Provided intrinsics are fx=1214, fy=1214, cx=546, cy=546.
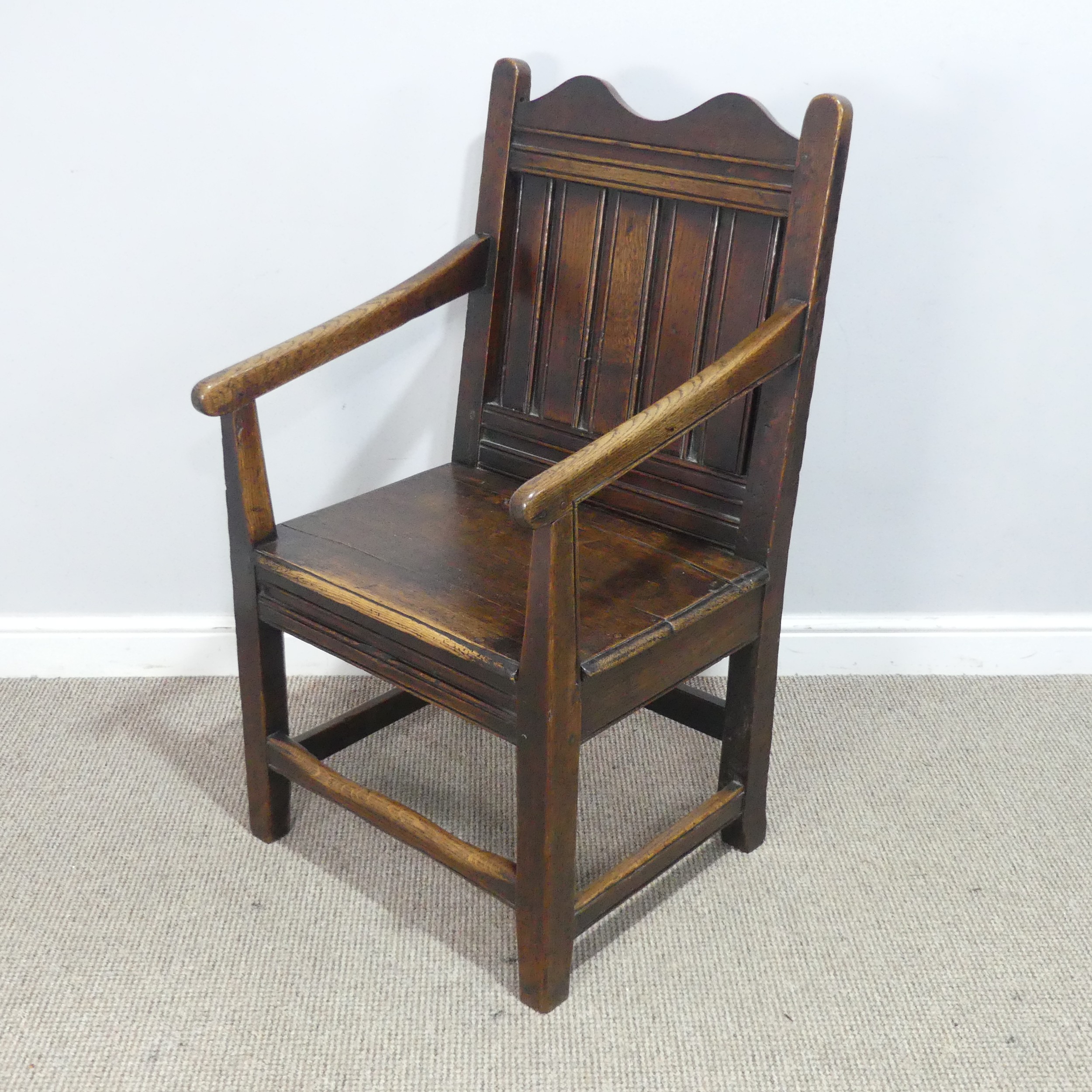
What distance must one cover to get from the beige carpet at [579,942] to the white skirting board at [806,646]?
0.19 ft

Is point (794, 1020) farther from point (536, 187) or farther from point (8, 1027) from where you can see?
point (536, 187)

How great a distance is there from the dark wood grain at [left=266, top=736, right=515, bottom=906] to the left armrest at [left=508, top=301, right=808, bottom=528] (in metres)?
0.47

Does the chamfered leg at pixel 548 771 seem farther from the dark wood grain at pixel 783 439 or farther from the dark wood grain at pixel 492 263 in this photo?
the dark wood grain at pixel 492 263

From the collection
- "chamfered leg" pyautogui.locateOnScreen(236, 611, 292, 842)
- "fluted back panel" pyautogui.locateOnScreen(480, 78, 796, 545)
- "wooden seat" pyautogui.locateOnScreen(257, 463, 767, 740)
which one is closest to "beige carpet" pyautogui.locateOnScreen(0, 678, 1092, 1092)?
"chamfered leg" pyautogui.locateOnScreen(236, 611, 292, 842)

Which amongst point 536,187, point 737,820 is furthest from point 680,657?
point 536,187

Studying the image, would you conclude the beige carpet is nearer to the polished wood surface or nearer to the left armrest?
the polished wood surface

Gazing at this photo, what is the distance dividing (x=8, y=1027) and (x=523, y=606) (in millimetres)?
761

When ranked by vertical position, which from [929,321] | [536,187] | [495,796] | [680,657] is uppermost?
[536,187]

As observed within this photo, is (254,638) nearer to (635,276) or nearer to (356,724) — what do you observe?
(356,724)

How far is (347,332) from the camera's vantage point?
1524mm

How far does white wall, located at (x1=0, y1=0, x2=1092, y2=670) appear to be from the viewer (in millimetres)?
1733

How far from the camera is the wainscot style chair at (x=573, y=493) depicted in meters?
1.31

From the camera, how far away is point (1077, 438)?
1.99m

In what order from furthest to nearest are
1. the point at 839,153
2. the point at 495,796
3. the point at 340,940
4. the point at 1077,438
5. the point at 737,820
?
the point at 1077,438 < the point at 495,796 < the point at 737,820 < the point at 340,940 < the point at 839,153
